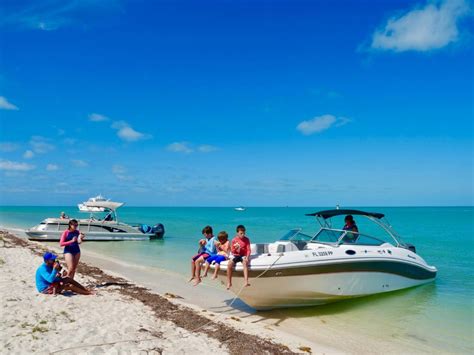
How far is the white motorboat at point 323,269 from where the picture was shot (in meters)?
8.71

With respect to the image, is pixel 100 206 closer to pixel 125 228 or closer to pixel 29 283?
pixel 125 228

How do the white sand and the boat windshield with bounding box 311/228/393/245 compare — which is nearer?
the white sand

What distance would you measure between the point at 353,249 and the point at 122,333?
20.7 feet

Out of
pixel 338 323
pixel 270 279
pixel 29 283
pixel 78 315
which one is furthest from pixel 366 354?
pixel 29 283

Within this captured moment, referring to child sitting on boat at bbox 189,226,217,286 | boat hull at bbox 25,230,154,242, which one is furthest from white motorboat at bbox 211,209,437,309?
boat hull at bbox 25,230,154,242

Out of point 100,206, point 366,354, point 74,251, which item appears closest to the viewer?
point 366,354

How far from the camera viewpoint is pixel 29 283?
33.0 feet

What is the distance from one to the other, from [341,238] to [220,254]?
3.68m

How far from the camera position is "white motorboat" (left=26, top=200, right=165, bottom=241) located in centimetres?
2536

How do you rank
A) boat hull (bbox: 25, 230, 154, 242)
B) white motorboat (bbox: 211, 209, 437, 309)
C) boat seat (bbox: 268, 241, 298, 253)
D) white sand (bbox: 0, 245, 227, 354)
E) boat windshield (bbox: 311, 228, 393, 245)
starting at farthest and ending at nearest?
boat hull (bbox: 25, 230, 154, 242) → boat windshield (bbox: 311, 228, 393, 245) → boat seat (bbox: 268, 241, 298, 253) → white motorboat (bbox: 211, 209, 437, 309) → white sand (bbox: 0, 245, 227, 354)

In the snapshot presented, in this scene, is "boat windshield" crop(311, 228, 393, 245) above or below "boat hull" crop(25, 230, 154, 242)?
above

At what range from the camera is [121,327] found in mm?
7074

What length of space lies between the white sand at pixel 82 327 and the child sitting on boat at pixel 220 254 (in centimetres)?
161

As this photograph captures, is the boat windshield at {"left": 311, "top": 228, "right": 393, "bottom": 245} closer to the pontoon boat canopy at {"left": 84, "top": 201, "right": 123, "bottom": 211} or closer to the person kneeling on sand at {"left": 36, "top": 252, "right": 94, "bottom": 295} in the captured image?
the person kneeling on sand at {"left": 36, "top": 252, "right": 94, "bottom": 295}
